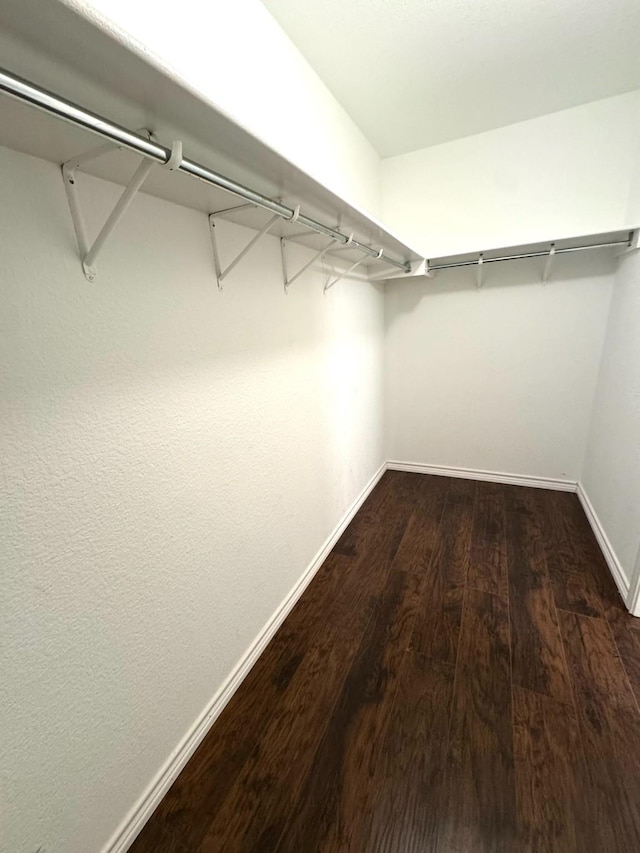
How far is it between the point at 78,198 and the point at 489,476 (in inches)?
121

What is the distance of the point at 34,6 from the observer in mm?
383

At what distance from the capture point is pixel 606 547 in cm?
196

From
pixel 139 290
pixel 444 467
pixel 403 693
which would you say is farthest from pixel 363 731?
pixel 444 467

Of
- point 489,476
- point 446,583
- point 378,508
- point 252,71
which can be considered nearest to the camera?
point 252,71

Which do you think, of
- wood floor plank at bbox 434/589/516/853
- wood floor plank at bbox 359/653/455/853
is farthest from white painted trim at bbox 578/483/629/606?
A: wood floor plank at bbox 359/653/455/853

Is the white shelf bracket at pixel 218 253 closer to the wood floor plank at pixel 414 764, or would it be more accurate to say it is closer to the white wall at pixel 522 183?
the wood floor plank at pixel 414 764

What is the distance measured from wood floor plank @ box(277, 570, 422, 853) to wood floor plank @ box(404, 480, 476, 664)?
0.29 feet

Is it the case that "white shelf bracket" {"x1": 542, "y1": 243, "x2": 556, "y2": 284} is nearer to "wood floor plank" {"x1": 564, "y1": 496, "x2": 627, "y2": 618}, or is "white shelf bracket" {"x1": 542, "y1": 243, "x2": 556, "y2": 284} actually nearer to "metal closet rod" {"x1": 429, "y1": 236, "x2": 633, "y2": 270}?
"metal closet rod" {"x1": 429, "y1": 236, "x2": 633, "y2": 270}

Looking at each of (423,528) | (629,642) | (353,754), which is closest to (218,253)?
(353,754)

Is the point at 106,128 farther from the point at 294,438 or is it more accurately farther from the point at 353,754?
the point at 353,754

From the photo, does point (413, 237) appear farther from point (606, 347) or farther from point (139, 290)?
point (139, 290)

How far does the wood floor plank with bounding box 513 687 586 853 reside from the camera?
36.4 inches

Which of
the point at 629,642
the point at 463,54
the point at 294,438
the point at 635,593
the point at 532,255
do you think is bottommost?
the point at 629,642

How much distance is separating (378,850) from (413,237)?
10.4ft
